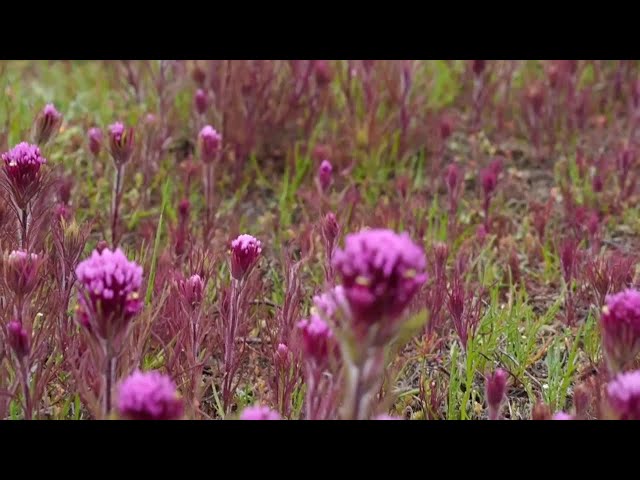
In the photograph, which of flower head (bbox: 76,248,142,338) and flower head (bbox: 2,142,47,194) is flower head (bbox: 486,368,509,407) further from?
flower head (bbox: 2,142,47,194)

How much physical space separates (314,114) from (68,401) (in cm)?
297

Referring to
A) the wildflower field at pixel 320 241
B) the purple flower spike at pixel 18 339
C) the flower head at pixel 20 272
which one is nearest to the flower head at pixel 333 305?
the wildflower field at pixel 320 241

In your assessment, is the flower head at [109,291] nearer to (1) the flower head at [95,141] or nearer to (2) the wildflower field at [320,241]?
(2) the wildflower field at [320,241]

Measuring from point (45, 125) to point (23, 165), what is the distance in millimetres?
729

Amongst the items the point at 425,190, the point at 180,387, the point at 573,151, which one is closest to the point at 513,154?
the point at 573,151

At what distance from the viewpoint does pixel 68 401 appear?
8.18ft

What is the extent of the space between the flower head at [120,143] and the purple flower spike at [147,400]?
2.00 metres

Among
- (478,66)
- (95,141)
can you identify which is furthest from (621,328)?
(478,66)

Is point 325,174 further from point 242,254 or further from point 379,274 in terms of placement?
point 379,274

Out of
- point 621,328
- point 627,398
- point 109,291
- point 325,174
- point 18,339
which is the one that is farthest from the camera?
point 325,174

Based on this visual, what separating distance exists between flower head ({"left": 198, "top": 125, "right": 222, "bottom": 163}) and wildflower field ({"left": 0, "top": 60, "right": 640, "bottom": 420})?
1 centimetres

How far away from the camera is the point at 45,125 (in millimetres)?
3389
